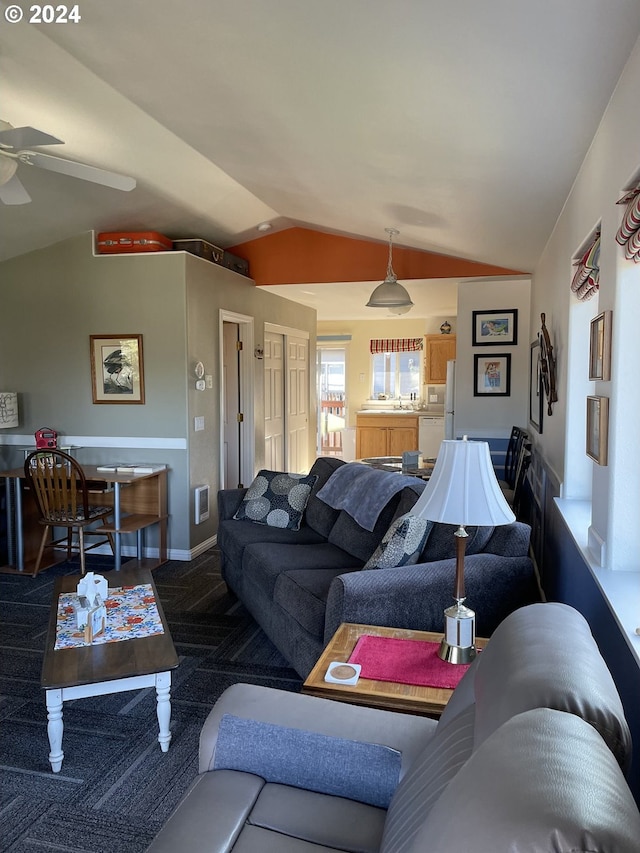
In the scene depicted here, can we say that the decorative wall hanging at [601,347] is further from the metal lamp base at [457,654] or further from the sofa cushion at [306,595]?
the sofa cushion at [306,595]

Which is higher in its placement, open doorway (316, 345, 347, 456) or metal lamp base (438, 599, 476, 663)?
open doorway (316, 345, 347, 456)

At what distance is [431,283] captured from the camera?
598cm

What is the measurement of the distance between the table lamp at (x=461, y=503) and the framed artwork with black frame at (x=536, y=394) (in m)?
2.37

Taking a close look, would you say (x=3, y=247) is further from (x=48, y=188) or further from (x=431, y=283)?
(x=431, y=283)

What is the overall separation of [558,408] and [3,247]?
4.18 meters

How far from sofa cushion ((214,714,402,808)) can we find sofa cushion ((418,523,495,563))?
1331 mm

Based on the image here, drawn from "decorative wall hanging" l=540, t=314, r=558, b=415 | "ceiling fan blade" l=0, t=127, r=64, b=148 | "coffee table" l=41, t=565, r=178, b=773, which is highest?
"ceiling fan blade" l=0, t=127, r=64, b=148

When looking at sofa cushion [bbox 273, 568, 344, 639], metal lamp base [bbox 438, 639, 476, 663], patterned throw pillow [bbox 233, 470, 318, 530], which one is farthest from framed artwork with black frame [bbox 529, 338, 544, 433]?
metal lamp base [bbox 438, 639, 476, 663]


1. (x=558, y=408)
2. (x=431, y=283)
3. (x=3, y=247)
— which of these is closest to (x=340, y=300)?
(x=431, y=283)

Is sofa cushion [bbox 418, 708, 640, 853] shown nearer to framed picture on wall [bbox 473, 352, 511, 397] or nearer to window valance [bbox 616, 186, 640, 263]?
window valance [bbox 616, 186, 640, 263]

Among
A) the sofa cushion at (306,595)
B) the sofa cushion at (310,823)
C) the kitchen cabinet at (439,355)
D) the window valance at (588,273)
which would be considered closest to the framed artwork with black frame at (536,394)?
the window valance at (588,273)

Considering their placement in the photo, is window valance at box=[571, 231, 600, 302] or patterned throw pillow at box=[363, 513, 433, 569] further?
patterned throw pillow at box=[363, 513, 433, 569]

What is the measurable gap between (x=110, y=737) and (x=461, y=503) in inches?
70.0

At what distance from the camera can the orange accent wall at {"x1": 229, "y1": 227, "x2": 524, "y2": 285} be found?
18.4 ft
